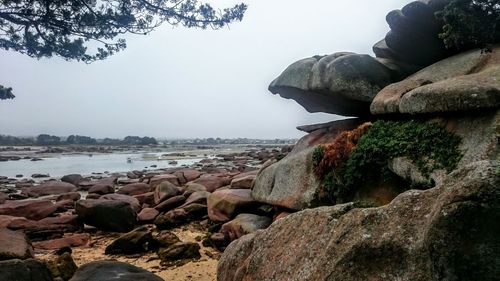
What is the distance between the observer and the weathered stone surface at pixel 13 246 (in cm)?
669

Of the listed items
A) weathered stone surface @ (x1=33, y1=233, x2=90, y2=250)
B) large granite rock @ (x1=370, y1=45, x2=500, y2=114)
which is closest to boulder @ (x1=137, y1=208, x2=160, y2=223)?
weathered stone surface @ (x1=33, y1=233, x2=90, y2=250)

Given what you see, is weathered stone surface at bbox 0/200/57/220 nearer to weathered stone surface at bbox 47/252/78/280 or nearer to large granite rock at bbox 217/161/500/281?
weathered stone surface at bbox 47/252/78/280

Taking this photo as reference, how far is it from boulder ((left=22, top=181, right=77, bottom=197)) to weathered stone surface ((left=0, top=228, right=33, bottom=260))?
13.3 metres

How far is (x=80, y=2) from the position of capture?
→ 1076 cm

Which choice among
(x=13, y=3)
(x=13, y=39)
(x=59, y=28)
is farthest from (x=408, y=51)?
(x=13, y=39)

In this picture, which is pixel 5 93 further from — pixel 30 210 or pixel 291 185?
pixel 291 185

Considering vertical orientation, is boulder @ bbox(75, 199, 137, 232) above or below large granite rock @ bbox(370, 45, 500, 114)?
below

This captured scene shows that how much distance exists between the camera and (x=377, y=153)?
27.4ft

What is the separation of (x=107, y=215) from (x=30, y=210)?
12.7 ft

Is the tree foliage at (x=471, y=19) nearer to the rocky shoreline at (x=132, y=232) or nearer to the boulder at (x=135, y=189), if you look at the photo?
the rocky shoreline at (x=132, y=232)

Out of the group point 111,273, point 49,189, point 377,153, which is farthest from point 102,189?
point 377,153

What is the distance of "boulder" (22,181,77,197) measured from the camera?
19.5 m

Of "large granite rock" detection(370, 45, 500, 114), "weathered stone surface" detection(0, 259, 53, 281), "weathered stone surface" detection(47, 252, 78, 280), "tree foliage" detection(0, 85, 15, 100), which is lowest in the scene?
"weathered stone surface" detection(47, 252, 78, 280)

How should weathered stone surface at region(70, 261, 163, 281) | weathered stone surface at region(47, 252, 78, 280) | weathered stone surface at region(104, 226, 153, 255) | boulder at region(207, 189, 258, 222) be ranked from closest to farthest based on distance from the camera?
weathered stone surface at region(70, 261, 163, 281), weathered stone surface at region(47, 252, 78, 280), weathered stone surface at region(104, 226, 153, 255), boulder at region(207, 189, 258, 222)
